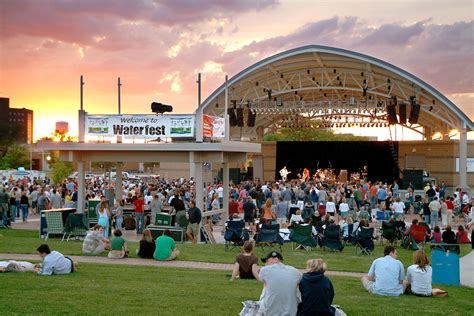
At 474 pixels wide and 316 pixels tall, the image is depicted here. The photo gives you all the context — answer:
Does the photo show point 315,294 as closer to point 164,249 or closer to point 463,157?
point 164,249

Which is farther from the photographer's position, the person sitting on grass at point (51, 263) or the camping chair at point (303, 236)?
the camping chair at point (303, 236)

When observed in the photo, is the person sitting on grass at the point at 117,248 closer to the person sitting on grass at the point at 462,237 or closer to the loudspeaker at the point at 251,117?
the person sitting on grass at the point at 462,237

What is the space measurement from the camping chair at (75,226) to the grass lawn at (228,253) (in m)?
0.32

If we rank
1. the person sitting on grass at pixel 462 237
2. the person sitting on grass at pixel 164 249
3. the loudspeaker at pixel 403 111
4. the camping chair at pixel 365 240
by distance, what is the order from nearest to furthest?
the person sitting on grass at pixel 164 249 < the camping chair at pixel 365 240 < the person sitting on grass at pixel 462 237 < the loudspeaker at pixel 403 111

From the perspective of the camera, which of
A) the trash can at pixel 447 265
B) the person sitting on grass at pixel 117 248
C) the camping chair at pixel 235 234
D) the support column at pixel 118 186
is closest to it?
the trash can at pixel 447 265

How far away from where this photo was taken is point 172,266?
13203 mm

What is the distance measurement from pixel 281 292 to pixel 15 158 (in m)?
81.8

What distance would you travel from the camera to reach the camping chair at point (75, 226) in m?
17.3

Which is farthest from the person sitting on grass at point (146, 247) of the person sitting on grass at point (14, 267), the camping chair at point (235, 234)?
the person sitting on grass at point (14, 267)

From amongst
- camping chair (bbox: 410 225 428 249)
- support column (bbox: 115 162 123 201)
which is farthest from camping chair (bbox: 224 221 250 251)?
support column (bbox: 115 162 123 201)

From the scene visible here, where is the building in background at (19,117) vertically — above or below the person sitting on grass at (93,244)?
above

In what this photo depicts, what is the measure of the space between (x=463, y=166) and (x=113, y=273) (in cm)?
3201

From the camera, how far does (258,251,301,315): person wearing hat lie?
7426 millimetres

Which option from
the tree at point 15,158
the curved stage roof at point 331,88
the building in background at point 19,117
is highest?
the building in background at point 19,117
